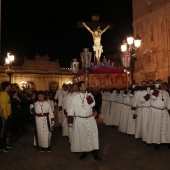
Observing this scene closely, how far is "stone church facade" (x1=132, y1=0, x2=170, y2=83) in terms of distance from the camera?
909 inches

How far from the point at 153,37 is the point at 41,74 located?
82.0 ft

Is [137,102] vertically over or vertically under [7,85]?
under

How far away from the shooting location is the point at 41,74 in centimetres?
4500

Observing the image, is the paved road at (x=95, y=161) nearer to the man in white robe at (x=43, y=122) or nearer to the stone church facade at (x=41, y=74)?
the man in white robe at (x=43, y=122)

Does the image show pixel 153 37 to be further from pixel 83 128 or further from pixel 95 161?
pixel 95 161

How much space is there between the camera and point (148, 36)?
25.6 metres

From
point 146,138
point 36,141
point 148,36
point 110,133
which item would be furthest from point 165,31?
point 36,141

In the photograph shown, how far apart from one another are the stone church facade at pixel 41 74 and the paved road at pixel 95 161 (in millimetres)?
35345

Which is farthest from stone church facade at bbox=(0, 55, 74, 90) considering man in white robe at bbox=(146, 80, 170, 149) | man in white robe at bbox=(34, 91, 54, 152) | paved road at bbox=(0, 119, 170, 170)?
man in white robe at bbox=(146, 80, 170, 149)

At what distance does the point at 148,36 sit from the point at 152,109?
1924cm

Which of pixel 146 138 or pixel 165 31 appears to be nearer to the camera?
pixel 146 138

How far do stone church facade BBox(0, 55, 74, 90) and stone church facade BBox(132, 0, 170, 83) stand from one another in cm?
2052

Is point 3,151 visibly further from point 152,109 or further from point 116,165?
point 152,109

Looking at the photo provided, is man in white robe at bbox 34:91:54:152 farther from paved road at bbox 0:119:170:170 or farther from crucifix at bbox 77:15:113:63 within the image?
crucifix at bbox 77:15:113:63
